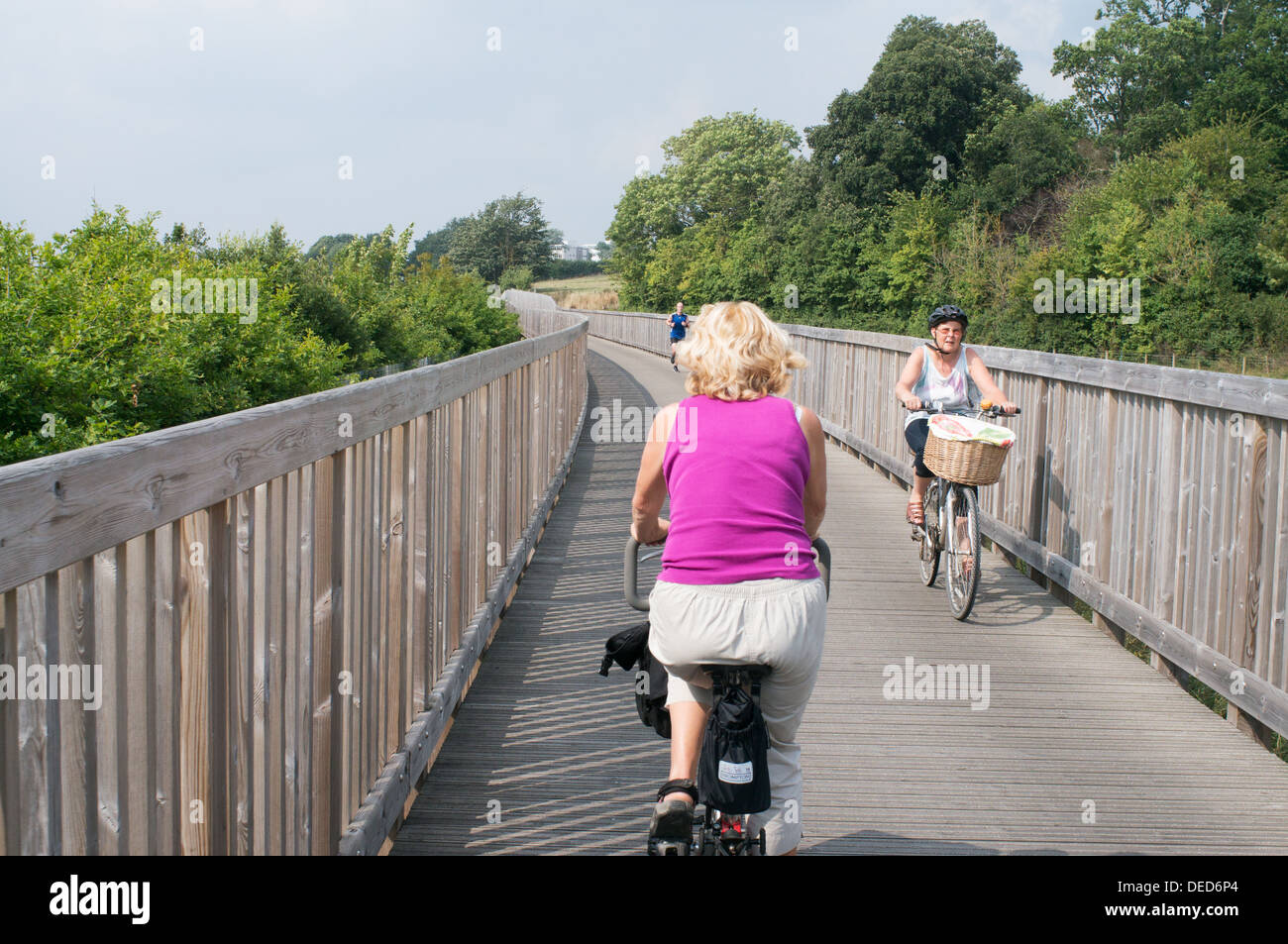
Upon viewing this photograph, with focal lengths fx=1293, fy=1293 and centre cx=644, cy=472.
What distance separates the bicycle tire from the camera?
8828mm

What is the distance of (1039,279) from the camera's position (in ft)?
127

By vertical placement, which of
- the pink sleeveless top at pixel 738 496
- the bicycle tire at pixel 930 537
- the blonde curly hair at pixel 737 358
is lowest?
the bicycle tire at pixel 930 537

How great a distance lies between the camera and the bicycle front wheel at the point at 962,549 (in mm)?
7961

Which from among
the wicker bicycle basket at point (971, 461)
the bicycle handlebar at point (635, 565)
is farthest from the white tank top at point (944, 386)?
the bicycle handlebar at point (635, 565)

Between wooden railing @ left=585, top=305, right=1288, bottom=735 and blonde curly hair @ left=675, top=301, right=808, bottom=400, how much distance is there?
3.01 m

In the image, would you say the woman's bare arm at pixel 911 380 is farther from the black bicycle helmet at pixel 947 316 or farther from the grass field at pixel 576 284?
the grass field at pixel 576 284

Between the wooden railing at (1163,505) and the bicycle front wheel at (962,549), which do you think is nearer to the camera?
the wooden railing at (1163,505)

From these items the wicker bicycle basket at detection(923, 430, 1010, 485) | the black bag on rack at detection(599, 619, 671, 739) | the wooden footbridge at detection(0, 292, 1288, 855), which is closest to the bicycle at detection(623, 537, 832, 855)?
the black bag on rack at detection(599, 619, 671, 739)

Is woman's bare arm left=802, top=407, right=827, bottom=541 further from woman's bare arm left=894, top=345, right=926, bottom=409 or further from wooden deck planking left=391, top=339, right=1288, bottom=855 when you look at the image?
woman's bare arm left=894, top=345, right=926, bottom=409

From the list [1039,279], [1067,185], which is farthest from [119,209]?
[1067,185]

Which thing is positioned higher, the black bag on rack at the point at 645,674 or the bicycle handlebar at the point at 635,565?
the bicycle handlebar at the point at 635,565

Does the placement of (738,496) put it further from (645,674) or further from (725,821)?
(725,821)

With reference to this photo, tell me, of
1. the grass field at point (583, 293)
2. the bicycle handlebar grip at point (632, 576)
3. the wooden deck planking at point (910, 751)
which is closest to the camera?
the bicycle handlebar grip at point (632, 576)

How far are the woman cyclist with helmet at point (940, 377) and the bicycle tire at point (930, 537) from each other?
6.8 inches
